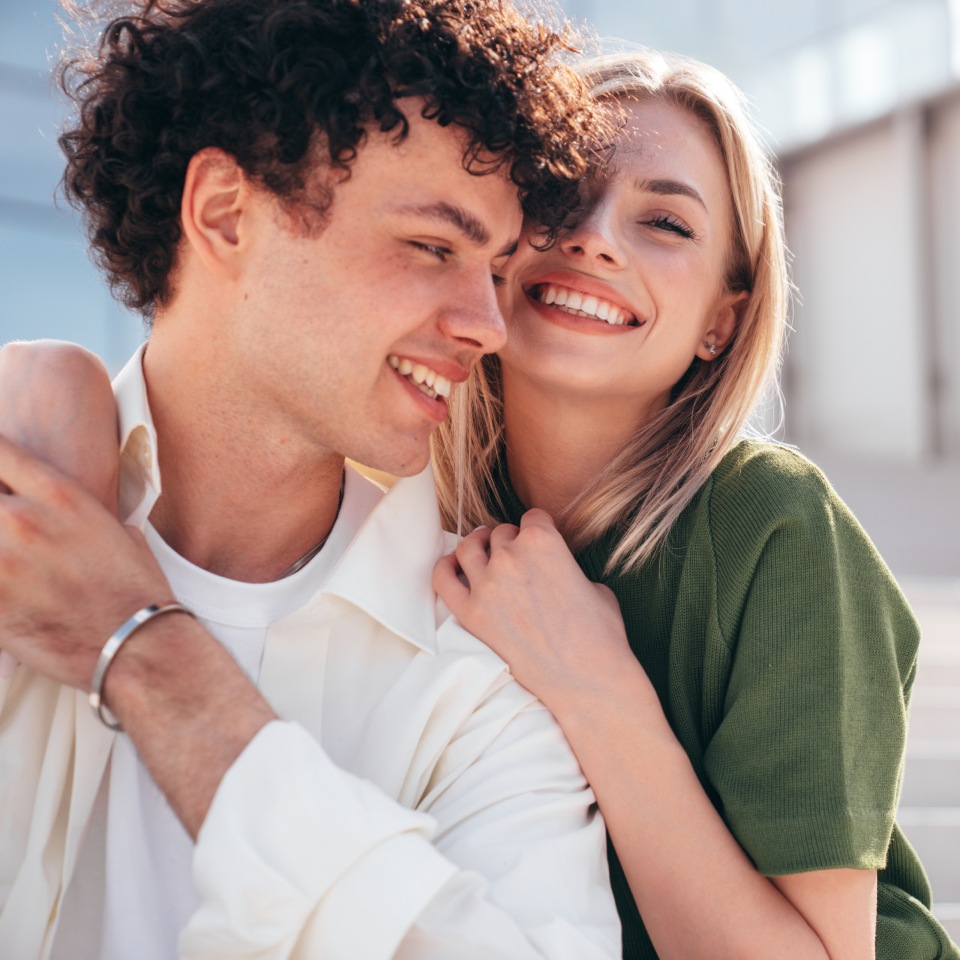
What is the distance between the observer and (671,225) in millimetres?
2010

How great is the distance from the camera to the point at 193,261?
1770 mm

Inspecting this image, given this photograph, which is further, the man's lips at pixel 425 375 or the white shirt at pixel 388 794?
the man's lips at pixel 425 375

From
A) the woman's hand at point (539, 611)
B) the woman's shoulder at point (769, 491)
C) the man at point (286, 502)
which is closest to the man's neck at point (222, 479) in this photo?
the man at point (286, 502)

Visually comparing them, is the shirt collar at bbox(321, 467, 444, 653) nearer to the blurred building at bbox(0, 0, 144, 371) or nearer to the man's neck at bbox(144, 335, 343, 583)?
the man's neck at bbox(144, 335, 343, 583)

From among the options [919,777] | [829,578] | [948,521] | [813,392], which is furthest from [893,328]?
[829,578]

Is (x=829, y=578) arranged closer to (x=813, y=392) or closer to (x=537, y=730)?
(x=537, y=730)

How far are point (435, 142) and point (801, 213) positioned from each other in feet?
37.3

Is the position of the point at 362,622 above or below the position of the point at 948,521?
above

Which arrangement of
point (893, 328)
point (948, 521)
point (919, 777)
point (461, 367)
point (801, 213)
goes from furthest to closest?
point (801, 213)
point (893, 328)
point (948, 521)
point (919, 777)
point (461, 367)

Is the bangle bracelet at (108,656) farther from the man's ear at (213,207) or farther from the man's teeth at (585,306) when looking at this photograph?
the man's teeth at (585,306)

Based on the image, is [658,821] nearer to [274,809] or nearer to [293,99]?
[274,809]

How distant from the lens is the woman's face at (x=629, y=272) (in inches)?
76.2

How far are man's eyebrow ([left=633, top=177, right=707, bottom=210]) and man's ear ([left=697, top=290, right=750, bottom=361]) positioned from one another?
244 millimetres

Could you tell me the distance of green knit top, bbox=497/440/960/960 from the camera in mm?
1547
